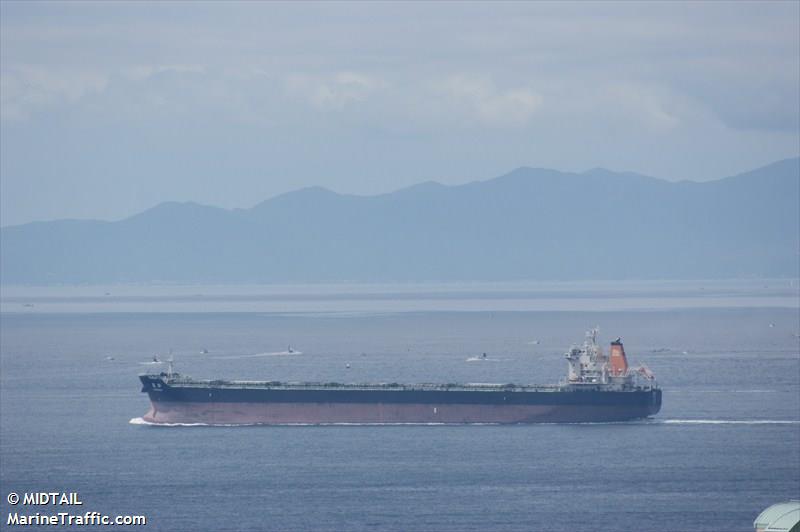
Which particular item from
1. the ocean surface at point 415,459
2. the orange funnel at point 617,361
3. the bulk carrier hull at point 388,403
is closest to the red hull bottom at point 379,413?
the bulk carrier hull at point 388,403

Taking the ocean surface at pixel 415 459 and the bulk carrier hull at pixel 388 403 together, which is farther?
the bulk carrier hull at pixel 388 403

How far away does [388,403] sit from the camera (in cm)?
6744

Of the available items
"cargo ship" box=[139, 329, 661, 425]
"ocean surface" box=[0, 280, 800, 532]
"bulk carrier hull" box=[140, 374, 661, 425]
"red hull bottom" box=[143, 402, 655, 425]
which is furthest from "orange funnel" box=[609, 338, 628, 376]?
"ocean surface" box=[0, 280, 800, 532]

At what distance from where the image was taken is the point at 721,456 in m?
57.2

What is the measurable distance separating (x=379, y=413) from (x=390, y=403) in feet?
2.20

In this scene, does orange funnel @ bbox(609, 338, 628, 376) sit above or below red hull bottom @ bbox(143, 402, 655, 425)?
above

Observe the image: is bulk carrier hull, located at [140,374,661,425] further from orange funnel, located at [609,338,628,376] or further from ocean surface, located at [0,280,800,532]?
orange funnel, located at [609,338,628,376]

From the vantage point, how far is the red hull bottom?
221 ft

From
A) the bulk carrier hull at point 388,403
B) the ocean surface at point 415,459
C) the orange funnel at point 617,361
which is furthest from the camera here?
the orange funnel at point 617,361

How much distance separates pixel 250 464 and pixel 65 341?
96.7 meters

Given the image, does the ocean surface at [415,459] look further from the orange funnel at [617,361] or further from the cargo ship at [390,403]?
the orange funnel at [617,361]

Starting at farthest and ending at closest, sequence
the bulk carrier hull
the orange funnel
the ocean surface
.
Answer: the orange funnel, the bulk carrier hull, the ocean surface

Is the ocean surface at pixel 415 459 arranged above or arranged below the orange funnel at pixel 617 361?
below

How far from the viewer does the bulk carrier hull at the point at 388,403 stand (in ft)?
221
